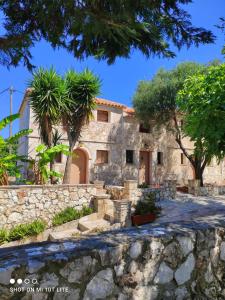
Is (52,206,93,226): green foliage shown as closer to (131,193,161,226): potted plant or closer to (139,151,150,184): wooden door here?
(131,193,161,226): potted plant

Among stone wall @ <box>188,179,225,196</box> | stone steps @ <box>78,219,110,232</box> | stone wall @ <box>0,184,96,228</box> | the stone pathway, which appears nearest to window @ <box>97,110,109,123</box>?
stone wall @ <box>188,179,225,196</box>

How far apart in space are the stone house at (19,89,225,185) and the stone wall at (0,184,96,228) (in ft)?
21.0

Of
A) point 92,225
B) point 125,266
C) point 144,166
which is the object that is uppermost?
point 144,166

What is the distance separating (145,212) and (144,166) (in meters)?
11.9

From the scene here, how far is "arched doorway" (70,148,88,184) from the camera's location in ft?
67.6

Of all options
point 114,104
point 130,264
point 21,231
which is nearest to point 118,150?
point 114,104

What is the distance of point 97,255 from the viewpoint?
2182 mm

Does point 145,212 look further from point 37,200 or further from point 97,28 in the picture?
point 97,28

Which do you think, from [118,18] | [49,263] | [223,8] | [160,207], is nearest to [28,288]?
[49,263]

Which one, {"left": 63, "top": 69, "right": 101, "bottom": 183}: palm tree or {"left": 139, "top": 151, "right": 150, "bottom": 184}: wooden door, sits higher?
{"left": 63, "top": 69, "right": 101, "bottom": 183}: palm tree

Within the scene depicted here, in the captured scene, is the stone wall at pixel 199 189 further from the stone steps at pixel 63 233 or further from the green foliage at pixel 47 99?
the green foliage at pixel 47 99

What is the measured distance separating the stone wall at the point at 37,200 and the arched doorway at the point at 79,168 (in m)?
7.25

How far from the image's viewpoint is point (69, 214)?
12.5m

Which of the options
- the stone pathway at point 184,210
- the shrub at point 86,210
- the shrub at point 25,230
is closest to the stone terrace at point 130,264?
the stone pathway at point 184,210
